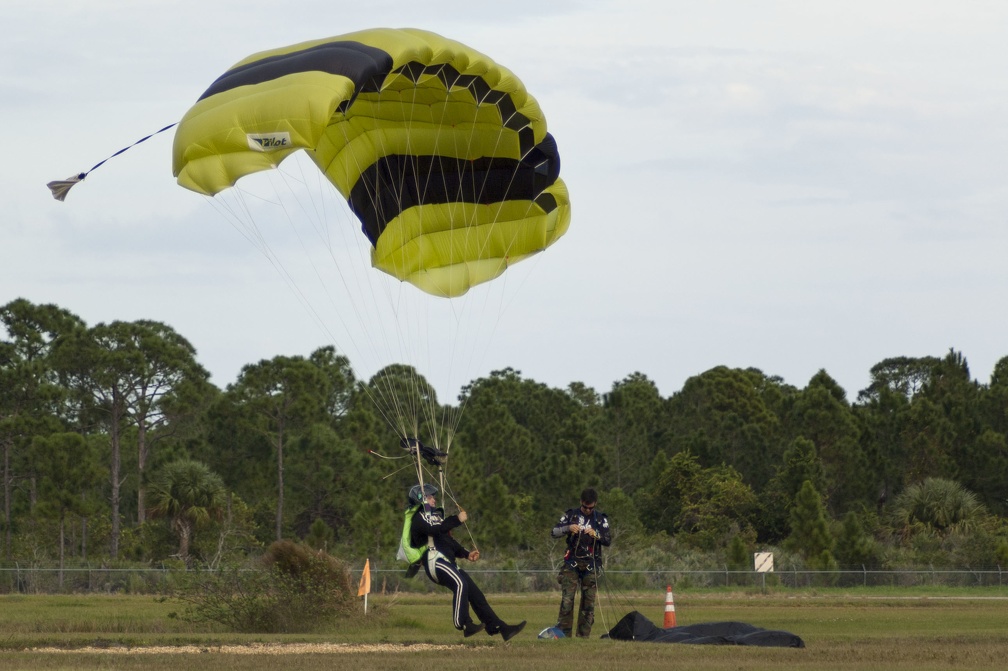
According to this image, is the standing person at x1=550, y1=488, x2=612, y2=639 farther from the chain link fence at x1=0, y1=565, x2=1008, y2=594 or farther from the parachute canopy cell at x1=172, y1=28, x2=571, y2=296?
the chain link fence at x1=0, y1=565, x2=1008, y2=594

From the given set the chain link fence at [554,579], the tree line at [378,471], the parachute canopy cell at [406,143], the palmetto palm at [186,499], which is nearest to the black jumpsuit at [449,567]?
the parachute canopy cell at [406,143]

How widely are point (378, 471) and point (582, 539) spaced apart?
38.5m

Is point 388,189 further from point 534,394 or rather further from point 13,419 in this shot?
point 534,394

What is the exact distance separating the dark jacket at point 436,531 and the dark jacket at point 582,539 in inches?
47.6

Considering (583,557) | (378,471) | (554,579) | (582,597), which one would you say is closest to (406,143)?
(583,557)

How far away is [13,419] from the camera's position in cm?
4791

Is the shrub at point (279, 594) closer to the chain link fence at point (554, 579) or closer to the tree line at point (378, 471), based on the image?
the chain link fence at point (554, 579)

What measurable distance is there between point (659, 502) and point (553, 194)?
131ft

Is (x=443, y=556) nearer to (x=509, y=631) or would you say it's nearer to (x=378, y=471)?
(x=509, y=631)

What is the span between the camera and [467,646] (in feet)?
43.7

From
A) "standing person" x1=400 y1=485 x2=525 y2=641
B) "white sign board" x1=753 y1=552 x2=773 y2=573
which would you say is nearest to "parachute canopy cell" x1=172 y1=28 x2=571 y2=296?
"standing person" x1=400 y1=485 x2=525 y2=641

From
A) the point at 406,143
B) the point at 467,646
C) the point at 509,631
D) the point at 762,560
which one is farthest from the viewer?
the point at 762,560

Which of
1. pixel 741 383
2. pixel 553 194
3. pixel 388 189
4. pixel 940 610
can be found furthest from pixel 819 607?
pixel 741 383

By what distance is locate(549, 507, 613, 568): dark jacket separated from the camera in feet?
46.9
